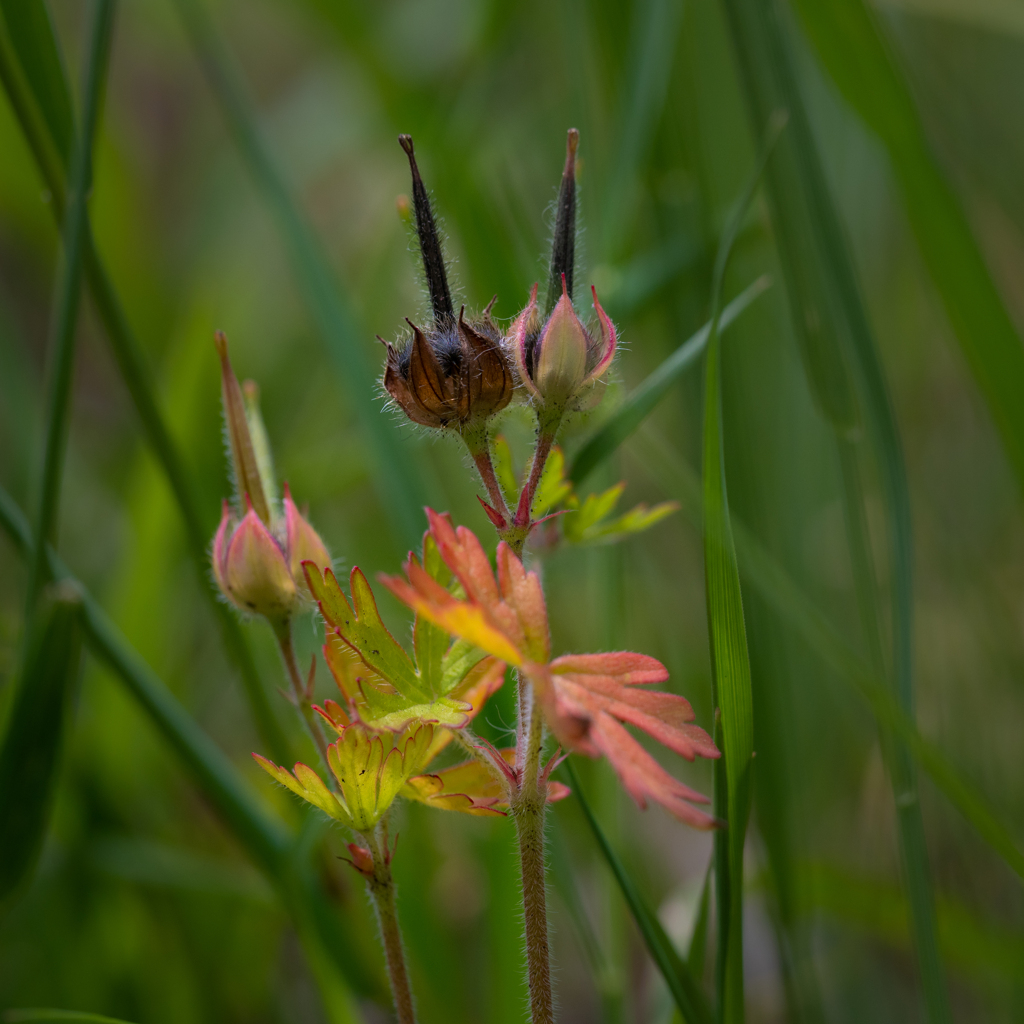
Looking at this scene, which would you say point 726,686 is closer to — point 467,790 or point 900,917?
point 467,790

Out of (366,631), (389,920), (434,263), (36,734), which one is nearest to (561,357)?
(434,263)

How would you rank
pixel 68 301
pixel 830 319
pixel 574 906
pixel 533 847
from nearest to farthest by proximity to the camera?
pixel 533 847 → pixel 68 301 → pixel 574 906 → pixel 830 319

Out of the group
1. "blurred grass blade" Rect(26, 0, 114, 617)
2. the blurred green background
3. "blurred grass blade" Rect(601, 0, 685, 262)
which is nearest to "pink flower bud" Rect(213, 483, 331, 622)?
the blurred green background

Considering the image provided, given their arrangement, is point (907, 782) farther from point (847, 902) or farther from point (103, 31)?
point (103, 31)

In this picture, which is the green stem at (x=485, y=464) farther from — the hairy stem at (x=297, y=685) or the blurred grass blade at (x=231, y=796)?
the blurred grass blade at (x=231, y=796)

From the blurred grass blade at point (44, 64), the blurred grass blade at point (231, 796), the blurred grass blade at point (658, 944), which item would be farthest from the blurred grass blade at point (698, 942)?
the blurred grass blade at point (44, 64)

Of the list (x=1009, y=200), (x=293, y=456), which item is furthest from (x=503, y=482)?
(x=293, y=456)
